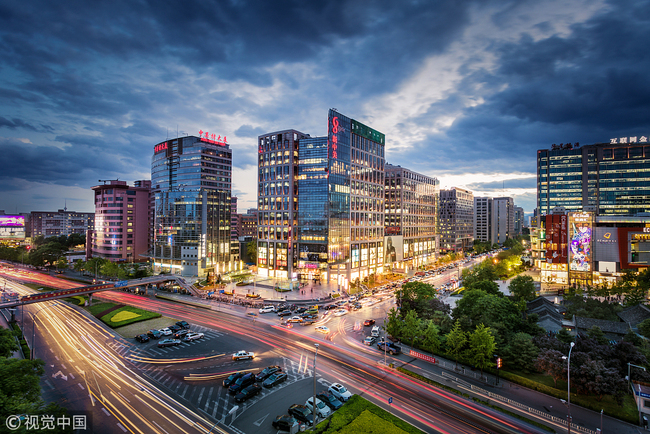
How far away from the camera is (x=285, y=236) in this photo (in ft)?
362

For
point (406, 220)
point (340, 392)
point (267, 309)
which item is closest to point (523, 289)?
point (340, 392)

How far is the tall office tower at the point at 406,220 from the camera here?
449 feet

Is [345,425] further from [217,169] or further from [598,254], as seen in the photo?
[217,169]

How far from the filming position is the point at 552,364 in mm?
37344

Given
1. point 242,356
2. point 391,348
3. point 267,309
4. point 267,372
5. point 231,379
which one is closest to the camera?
point 231,379

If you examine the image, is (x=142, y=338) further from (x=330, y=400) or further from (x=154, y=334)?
(x=330, y=400)

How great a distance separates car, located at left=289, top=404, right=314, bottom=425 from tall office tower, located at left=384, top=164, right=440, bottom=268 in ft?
335

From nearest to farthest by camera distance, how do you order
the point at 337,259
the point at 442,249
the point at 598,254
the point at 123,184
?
the point at 598,254, the point at 337,259, the point at 123,184, the point at 442,249

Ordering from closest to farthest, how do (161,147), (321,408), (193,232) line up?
(321,408)
(193,232)
(161,147)

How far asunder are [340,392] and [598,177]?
166508 mm

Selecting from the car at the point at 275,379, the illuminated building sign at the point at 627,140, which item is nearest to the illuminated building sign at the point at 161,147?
the car at the point at 275,379

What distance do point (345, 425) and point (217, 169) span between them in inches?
5616

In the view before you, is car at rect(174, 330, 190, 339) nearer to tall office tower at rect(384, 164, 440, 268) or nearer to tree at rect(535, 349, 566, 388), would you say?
tree at rect(535, 349, 566, 388)

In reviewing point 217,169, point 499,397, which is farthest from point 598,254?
point 217,169
